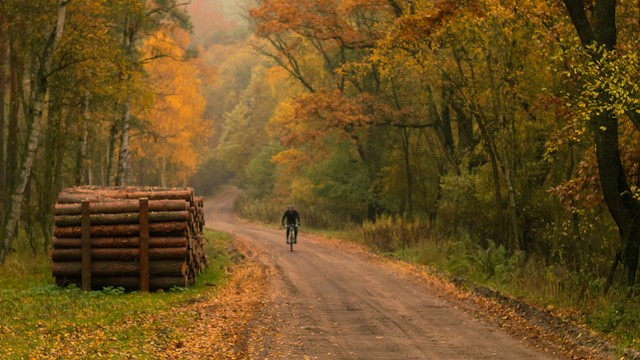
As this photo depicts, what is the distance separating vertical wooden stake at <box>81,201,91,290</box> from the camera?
15828 mm

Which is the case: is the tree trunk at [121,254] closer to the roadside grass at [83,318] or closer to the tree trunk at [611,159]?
the roadside grass at [83,318]

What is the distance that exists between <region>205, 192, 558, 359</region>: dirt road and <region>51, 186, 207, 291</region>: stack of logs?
2.65 m

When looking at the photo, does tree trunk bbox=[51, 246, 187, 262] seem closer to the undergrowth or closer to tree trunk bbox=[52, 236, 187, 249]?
tree trunk bbox=[52, 236, 187, 249]

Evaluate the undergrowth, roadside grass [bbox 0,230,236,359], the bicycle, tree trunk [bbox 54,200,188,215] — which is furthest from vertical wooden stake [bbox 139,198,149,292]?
the bicycle

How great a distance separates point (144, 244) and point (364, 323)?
6.22m

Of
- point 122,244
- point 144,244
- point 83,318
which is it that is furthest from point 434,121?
point 83,318

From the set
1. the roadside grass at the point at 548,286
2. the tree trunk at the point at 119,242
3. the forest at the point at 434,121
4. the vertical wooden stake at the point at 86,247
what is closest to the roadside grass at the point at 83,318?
the vertical wooden stake at the point at 86,247

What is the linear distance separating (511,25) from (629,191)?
5848mm

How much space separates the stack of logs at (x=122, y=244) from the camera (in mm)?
15992

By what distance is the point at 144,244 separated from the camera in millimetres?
16031

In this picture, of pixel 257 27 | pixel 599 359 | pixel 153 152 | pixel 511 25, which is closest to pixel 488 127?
pixel 511 25

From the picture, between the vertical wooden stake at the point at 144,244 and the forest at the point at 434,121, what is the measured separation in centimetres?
424

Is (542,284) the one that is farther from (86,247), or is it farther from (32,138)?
(32,138)

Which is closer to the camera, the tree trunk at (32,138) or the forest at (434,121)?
the forest at (434,121)
